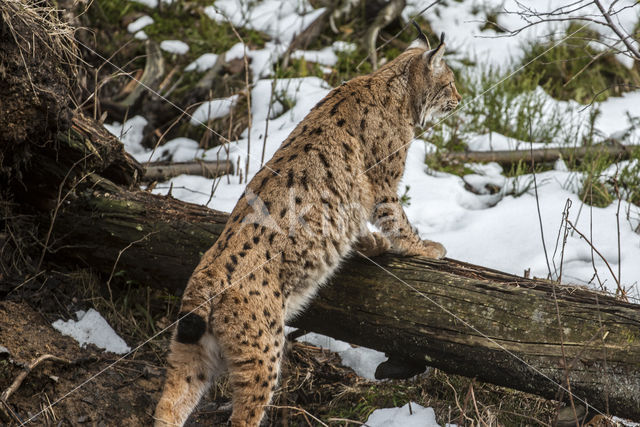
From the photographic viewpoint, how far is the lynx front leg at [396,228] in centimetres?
407

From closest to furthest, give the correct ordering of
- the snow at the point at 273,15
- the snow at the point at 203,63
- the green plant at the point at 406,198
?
the green plant at the point at 406,198 → the snow at the point at 203,63 → the snow at the point at 273,15

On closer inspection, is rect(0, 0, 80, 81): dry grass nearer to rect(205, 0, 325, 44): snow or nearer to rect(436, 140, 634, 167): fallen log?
rect(436, 140, 634, 167): fallen log

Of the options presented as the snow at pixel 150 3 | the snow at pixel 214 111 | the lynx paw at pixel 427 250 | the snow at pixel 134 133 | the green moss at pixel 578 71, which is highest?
the green moss at pixel 578 71

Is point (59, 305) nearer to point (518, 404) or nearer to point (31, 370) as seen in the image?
point (31, 370)

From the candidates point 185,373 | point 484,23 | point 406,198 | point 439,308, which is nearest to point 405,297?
point 439,308

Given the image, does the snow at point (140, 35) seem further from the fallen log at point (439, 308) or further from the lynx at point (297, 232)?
the lynx at point (297, 232)

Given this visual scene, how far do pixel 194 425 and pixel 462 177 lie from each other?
3.98 metres

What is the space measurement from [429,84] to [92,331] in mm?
2870

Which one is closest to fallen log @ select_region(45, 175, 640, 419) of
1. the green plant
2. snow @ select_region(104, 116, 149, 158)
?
the green plant

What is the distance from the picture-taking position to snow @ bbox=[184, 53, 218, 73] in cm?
774

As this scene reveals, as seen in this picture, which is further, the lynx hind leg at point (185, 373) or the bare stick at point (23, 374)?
the bare stick at point (23, 374)

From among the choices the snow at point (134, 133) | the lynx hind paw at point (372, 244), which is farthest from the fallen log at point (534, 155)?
the snow at point (134, 133)

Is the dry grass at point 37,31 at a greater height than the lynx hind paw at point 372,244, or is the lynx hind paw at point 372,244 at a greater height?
the dry grass at point 37,31

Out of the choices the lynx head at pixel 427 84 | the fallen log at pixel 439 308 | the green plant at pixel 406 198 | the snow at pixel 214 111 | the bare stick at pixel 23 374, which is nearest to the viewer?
the fallen log at pixel 439 308
